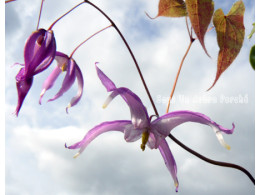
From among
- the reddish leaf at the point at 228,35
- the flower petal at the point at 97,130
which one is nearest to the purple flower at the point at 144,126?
the flower petal at the point at 97,130

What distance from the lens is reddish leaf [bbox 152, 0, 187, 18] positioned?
0.54 meters

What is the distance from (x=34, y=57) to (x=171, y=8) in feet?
0.78

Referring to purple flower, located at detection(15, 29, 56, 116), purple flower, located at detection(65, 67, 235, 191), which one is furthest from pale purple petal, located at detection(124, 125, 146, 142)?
purple flower, located at detection(15, 29, 56, 116)

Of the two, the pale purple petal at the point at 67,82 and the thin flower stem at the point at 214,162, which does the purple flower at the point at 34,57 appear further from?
the thin flower stem at the point at 214,162

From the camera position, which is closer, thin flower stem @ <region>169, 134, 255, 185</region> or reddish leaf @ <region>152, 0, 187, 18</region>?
thin flower stem @ <region>169, 134, 255, 185</region>

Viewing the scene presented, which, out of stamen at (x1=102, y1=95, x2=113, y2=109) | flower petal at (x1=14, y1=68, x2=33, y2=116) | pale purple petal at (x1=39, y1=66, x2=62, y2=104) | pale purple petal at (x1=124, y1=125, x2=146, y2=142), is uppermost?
pale purple petal at (x1=39, y1=66, x2=62, y2=104)

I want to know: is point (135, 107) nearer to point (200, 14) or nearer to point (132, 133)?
point (132, 133)

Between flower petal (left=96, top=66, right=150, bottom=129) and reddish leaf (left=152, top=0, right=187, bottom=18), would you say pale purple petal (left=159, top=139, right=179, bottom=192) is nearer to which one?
flower petal (left=96, top=66, right=150, bottom=129)

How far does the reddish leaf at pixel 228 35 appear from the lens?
1.57 feet

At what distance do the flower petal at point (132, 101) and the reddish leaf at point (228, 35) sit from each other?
12 centimetres

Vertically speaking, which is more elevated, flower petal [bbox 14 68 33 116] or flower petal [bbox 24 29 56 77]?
flower petal [bbox 24 29 56 77]

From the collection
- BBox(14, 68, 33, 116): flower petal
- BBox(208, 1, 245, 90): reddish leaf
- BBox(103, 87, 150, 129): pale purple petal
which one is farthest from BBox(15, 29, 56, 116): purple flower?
BBox(208, 1, 245, 90): reddish leaf

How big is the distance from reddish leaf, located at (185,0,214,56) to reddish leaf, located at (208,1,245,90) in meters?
0.05

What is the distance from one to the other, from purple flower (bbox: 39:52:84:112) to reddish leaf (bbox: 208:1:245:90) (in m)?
0.18
